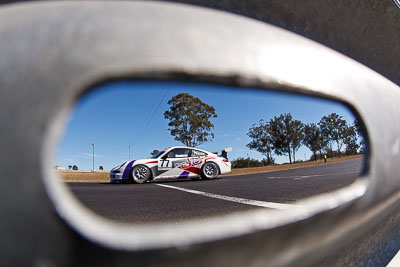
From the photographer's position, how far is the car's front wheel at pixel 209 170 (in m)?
6.96

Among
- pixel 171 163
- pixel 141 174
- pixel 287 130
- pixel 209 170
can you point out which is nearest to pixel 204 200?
pixel 287 130

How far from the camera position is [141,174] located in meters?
6.40

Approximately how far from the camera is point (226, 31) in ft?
0.90

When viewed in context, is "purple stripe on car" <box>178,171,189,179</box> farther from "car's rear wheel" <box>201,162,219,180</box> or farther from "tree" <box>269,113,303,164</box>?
"tree" <box>269,113,303,164</box>

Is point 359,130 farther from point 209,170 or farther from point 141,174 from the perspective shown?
point 209,170

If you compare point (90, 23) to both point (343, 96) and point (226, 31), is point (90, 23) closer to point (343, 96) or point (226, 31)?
point (226, 31)

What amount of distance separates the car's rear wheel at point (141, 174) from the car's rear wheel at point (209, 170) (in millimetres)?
1599

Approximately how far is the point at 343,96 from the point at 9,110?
0.39m

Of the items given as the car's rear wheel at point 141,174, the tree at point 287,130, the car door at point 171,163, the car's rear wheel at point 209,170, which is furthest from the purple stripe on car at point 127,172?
the tree at point 287,130

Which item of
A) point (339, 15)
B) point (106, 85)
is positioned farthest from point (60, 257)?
point (339, 15)

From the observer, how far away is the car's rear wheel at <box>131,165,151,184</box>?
636cm

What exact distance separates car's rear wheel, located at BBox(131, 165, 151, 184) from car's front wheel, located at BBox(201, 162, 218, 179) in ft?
5.25

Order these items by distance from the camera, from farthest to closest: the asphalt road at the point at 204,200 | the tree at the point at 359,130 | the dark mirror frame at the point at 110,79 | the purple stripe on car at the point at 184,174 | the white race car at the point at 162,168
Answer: the purple stripe on car at the point at 184,174, the white race car at the point at 162,168, the asphalt road at the point at 204,200, the tree at the point at 359,130, the dark mirror frame at the point at 110,79

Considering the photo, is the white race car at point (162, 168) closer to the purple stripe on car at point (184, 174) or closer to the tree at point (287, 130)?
the purple stripe on car at point (184, 174)
